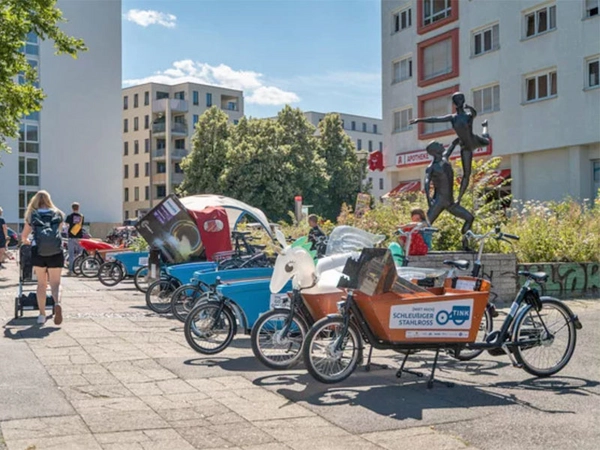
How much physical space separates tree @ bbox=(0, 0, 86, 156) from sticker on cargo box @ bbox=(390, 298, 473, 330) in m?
15.0

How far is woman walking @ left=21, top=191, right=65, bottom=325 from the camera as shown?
33.4ft

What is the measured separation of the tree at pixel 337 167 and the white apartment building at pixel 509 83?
50.4ft

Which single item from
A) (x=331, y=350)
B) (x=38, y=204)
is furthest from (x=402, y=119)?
(x=331, y=350)

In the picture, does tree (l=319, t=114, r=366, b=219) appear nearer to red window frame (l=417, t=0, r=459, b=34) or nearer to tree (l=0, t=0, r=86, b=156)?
red window frame (l=417, t=0, r=459, b=34)

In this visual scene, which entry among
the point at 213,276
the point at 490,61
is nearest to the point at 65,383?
the point at 213,276

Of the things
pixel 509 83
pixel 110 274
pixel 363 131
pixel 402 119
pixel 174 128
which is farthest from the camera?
pixel 363 131

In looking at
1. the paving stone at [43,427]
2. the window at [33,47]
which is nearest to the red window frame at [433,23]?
the window at [33,47]

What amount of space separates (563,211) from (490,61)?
2006 cm

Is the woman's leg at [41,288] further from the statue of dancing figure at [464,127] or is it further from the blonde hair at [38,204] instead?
the statue of dancing figure at [464,127]

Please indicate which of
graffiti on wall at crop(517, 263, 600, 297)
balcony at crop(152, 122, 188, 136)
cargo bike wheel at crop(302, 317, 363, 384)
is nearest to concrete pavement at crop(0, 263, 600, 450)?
cargo bike wheel at crop(302, 317, 363, 384)

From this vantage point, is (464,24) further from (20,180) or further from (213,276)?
(20,180)

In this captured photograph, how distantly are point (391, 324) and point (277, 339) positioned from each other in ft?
4.00

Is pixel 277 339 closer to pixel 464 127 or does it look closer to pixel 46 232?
pixel 46 232

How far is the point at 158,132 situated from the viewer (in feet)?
278
